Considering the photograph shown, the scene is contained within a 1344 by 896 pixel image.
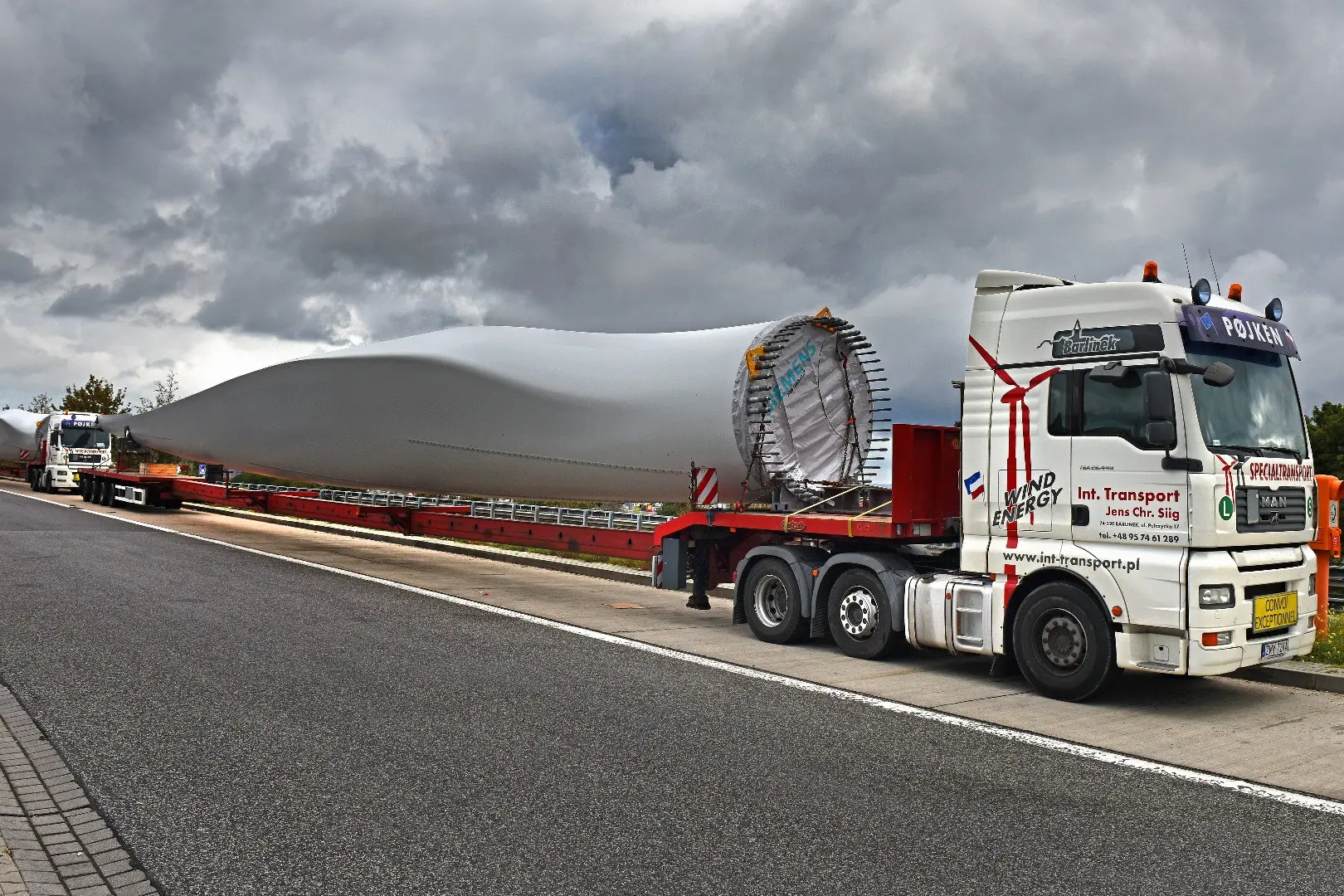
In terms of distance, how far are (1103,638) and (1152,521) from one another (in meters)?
0.88

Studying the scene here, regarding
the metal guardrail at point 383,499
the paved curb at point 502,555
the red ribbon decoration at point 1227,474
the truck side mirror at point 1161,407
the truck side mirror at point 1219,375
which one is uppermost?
the truck side mirror at point 1219,375

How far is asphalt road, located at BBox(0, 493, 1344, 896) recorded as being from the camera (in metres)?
4.25

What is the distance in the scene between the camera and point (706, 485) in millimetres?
11477

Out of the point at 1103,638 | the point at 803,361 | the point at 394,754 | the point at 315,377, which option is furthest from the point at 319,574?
the point at 1103,638

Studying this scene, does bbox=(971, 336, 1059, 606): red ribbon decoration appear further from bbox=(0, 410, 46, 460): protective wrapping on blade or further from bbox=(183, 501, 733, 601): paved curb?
bbox=(0, 410, 46, 460): protective wrapping on blade

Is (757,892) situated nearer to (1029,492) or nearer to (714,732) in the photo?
(714,732)

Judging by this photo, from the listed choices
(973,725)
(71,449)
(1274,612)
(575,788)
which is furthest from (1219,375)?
(71,449)

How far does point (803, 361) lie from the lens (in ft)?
37.7

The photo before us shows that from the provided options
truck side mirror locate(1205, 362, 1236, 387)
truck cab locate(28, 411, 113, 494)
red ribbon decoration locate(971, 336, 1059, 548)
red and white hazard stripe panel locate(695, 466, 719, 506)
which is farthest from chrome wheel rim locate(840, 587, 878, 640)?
truck cab locate(28, 411, 113, 494)

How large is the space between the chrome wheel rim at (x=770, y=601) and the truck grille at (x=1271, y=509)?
4.01m

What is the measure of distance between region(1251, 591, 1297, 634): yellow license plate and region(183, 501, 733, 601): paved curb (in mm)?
5626

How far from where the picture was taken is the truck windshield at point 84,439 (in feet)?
121

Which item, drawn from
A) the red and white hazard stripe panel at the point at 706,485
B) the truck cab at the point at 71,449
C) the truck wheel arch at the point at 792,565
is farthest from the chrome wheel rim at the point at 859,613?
the truck cab at the point at 71,449

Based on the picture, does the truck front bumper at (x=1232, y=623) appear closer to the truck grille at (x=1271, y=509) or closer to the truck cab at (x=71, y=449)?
the truck grille at (x=1271, y=509)
